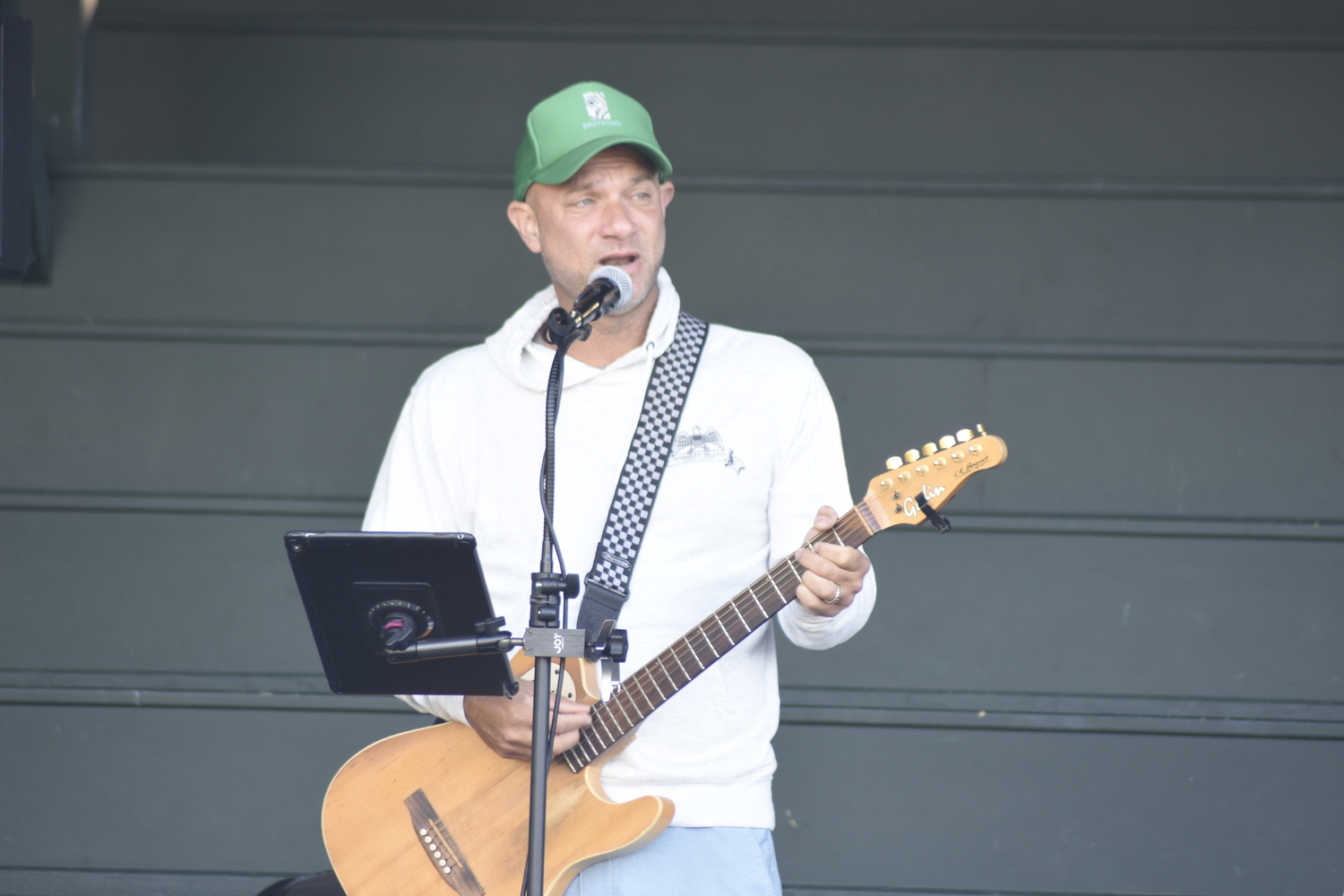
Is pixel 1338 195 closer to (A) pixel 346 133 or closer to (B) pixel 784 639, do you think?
(B) pixel 784 639

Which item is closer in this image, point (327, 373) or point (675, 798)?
point (675, 798)

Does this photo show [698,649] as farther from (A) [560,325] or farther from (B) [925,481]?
(A) [560,325]

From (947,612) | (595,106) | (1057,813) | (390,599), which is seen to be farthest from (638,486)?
(1057,813)

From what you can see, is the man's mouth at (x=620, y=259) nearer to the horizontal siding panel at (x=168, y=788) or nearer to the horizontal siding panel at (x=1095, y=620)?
the horizontal siding panel at (x=1095, y=620)

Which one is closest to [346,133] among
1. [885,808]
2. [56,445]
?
[56,445]

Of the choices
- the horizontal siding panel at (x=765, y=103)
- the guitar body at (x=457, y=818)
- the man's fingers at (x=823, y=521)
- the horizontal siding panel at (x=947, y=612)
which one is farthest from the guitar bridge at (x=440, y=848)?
the horizontal siding panel at (x=765, y=103)

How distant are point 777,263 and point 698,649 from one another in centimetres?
147

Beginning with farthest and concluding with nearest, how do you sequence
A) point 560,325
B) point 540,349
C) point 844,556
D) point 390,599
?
point 540,349
point 844,556
point 390,599
point 560,325

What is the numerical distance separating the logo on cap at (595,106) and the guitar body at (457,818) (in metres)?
0.85

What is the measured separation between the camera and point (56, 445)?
121 inches

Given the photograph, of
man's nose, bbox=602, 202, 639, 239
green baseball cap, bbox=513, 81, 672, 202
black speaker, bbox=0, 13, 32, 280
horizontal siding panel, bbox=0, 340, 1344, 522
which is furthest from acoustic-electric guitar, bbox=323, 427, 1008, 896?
horizontal siding panel, bbox=0, 340, 1344, 522

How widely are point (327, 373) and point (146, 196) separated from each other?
62cm

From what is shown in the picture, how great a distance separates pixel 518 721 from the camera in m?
1.80

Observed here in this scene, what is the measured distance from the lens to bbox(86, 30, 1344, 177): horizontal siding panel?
305 cm
